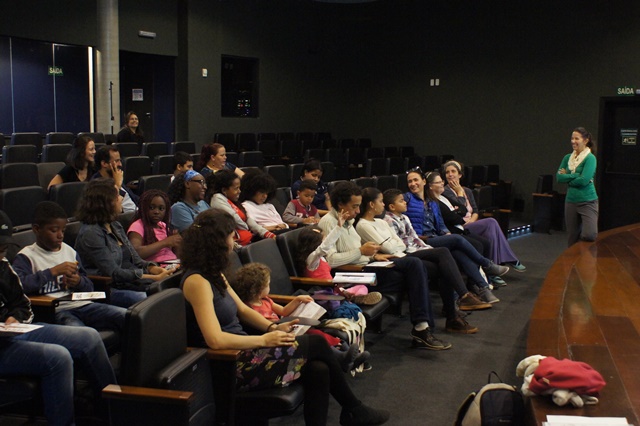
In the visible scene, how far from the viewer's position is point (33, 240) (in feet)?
12.8

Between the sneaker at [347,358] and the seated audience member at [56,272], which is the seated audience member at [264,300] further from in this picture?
the seated audience member at [56,272]

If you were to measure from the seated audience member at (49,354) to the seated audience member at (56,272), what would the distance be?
0.32m

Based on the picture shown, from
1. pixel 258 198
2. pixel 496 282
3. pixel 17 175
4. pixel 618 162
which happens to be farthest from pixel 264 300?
pixel 618 162

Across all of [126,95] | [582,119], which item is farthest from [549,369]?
[126,95]

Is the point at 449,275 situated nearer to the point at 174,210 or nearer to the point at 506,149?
the point at 174,210

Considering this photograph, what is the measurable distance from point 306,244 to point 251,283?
0.96m

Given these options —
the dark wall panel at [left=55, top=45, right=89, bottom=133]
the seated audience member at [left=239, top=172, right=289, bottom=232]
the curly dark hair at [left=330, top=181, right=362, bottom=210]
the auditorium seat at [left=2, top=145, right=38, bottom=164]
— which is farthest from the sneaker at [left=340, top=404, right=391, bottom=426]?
the dark wall panel at [left=55, top=45, right=89, bottom=133]

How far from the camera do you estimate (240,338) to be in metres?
3.02

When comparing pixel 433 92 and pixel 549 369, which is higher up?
pixel 433 92

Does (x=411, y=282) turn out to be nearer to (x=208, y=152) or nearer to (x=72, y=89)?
(x=208, y=152)

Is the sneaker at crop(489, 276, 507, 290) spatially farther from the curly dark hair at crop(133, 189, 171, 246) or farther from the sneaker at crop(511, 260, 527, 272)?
the curly dark hair at crop(133, 189, 171, 246)

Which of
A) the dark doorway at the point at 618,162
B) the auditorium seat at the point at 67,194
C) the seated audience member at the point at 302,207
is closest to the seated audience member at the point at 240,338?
the auditorium seat at the point at 67,194

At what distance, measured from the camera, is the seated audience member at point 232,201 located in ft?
17.1

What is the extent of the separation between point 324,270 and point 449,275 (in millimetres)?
1204
